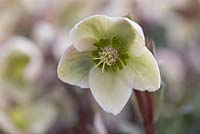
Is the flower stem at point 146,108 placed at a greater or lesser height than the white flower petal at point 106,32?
lesser

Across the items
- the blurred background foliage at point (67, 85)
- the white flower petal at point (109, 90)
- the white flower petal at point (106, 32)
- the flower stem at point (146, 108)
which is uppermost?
the white flower petal at point (106, 32)

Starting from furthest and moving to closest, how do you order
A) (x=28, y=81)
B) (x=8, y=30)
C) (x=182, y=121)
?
1. (x=8, y=30)
2. (x=28, y=81)
3. (x=182, y=121)

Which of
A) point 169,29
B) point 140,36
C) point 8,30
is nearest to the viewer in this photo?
point 140,36

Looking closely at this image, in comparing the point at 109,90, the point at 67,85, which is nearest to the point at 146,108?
the point at 109,90

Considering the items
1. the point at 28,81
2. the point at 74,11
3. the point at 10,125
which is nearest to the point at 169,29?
the point at 74,11

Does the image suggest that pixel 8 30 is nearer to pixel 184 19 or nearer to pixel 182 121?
pixel 184 19

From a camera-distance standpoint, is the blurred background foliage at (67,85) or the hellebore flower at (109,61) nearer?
the hellebore flower at (109,61)

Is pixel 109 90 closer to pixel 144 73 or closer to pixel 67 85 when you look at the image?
pixel 144 73
